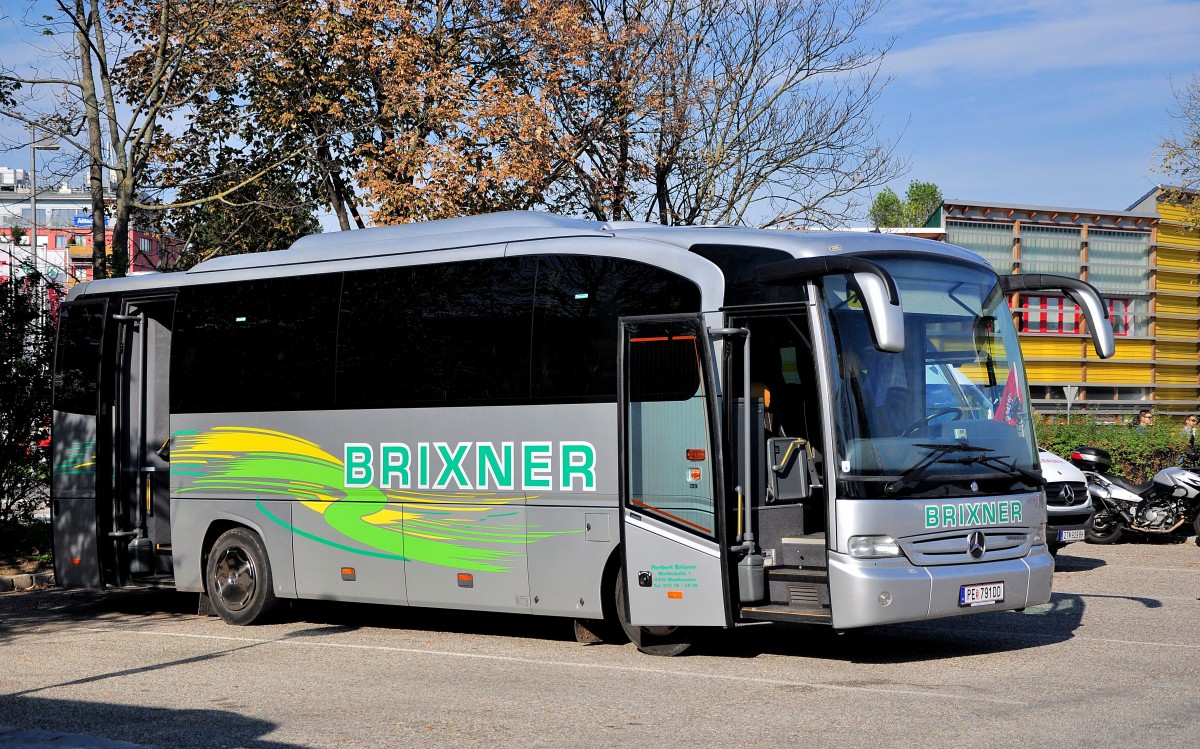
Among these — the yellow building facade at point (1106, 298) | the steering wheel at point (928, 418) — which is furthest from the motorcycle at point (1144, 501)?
the steering wheel at point (928, 418)

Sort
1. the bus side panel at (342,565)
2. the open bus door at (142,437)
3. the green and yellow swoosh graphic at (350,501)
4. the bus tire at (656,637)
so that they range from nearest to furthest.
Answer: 1. the bus tire at (656,637)
2. the green and yellow swoosh graphic at (350,501)
3. the bus side panel at (342,565)
4. the open bus door at (142,437)

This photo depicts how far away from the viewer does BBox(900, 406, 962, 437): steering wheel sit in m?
10.2

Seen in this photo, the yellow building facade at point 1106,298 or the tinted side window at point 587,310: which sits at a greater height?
the yellow building facade at point 1106,298

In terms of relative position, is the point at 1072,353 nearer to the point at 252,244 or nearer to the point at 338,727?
the point at 252,244

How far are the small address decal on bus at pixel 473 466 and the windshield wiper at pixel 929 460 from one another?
2475 mm

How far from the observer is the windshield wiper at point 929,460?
392 inches

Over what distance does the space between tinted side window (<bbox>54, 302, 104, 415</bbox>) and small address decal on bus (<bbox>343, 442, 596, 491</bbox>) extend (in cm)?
371

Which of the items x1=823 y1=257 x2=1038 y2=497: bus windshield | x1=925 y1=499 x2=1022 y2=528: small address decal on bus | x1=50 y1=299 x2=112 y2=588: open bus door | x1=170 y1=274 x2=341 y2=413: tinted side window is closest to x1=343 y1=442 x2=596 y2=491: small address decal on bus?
x1=170 y1=274 x2=341 y2=413: tinted side window

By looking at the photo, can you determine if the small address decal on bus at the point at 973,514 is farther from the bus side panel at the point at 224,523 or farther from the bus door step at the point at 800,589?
the bus side panel at the point at 224,523

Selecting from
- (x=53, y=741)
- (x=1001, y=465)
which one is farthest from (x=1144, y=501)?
(x=53, y=741)

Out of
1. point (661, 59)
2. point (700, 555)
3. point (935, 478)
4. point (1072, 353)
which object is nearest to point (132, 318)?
point (700, 555)

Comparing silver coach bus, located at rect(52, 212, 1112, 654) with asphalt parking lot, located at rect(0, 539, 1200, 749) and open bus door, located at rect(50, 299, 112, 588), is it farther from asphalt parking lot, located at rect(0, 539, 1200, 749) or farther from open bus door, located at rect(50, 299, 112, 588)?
asphalt parking lot, located at rect(0, 539, 1200, 749)

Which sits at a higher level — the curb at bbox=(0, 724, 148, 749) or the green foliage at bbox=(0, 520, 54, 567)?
the green foliage at bbox=(0, 520, 54, 567)

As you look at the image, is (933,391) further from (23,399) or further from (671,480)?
(23,399)
